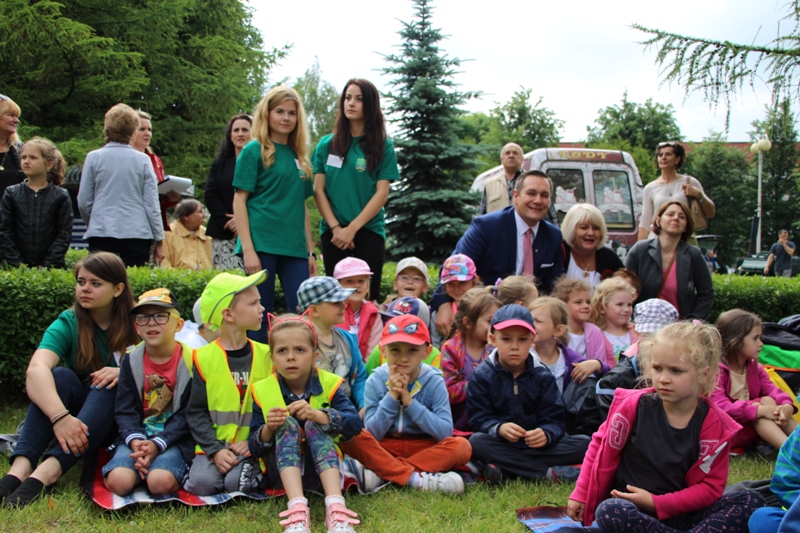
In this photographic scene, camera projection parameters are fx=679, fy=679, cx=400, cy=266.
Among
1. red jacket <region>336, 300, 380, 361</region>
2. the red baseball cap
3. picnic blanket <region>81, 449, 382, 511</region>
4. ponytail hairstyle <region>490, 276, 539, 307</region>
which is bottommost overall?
picnic blanket <region>81, 449, 382, 511</region>

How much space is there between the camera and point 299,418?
Result: 342cm

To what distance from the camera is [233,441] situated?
370cm

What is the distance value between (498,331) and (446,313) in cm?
125

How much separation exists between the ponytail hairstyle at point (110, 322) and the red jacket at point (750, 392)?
371cm

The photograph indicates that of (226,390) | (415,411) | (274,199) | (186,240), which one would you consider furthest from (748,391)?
(186,240)

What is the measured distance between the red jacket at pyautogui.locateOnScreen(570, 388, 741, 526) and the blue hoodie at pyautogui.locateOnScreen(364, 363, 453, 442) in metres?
0.94

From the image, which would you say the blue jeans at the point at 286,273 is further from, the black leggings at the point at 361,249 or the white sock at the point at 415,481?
the white sock at the point at 415,481

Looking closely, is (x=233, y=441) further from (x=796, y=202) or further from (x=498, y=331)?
(x=796, y=202)

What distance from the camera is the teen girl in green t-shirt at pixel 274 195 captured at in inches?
192

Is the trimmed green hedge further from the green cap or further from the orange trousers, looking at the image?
the orange trousers

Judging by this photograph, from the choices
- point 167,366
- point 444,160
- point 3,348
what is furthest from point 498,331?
point 444,160

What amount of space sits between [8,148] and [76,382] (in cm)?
330

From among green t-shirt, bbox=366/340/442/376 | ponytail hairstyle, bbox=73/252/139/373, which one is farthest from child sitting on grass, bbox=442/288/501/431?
ponytail hairstyle, bbox=73/252/139/373

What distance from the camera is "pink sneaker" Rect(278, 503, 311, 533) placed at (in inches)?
120
